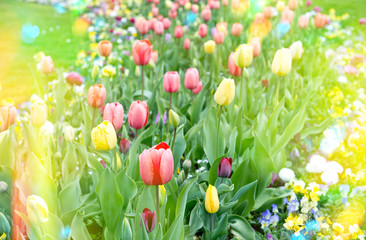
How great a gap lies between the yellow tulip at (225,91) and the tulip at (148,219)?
0.88 meters

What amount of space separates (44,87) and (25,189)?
1707 millimetres

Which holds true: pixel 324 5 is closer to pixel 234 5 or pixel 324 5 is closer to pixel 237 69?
pixel 234 5

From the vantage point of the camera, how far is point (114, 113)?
2.10 m

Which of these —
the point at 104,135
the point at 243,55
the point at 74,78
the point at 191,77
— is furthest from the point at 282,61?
the point at 74,78

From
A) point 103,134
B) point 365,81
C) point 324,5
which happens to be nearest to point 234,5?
point 365,81

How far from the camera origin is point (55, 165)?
246 cm

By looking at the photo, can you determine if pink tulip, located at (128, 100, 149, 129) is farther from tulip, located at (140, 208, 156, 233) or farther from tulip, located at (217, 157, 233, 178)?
tulip, located at (140, 208, 156, 233)

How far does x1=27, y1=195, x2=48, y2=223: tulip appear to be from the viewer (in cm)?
151

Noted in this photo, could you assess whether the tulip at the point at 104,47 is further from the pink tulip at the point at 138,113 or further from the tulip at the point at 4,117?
the pink tulip at the point at 138,113

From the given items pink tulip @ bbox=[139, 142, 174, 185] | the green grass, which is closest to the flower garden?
pink tulip @ bbox=[139, 142, 174, 185]

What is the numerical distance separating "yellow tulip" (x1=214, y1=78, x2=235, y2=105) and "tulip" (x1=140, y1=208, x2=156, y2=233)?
0.88 metres

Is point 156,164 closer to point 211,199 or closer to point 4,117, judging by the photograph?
point 211,199

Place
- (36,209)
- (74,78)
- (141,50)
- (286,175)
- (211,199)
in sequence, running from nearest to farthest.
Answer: (36,209), (211,199), (286,175), (141,50), (74,78)

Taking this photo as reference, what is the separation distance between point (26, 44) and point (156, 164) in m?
6.84
